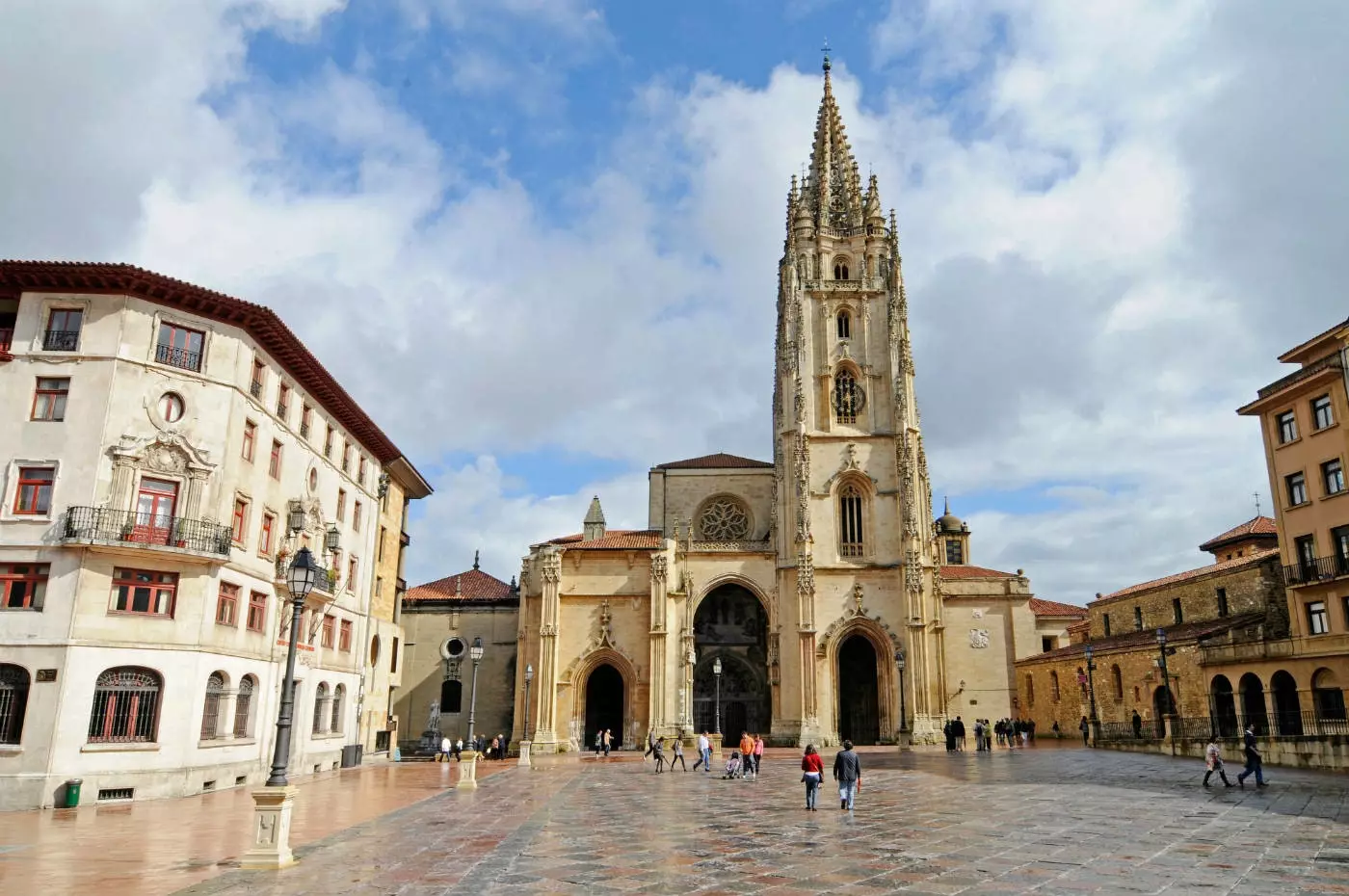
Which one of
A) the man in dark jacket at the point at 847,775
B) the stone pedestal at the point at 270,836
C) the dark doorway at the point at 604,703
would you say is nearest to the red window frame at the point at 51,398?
the stone pedestal at the point at 270,836

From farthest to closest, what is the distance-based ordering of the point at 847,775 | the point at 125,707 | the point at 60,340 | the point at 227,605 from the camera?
the point at 227,605 → the point at 60,340 → the point at 125,707 → the point at 847,775

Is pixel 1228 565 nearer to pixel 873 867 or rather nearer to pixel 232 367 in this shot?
pixel 873 867

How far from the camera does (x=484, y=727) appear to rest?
45.8 metres

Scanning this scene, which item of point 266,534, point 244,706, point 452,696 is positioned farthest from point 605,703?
point 266,534

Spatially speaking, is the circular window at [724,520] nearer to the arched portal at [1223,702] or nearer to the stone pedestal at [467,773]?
the arched portal at [1223,702]

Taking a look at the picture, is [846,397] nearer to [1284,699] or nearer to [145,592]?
[1284,699]

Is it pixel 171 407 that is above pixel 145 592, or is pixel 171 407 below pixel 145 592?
above

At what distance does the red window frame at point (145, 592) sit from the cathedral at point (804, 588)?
2300 cm

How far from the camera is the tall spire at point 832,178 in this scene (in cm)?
5400

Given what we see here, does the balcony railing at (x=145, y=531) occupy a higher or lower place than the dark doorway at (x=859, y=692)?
higher

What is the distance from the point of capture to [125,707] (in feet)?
69.2

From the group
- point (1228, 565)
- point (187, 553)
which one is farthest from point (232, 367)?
point (1228, 565)

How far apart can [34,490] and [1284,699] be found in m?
40.5

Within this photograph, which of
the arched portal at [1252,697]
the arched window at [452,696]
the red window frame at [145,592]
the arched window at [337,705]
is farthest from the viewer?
the arched window at [452,696]
